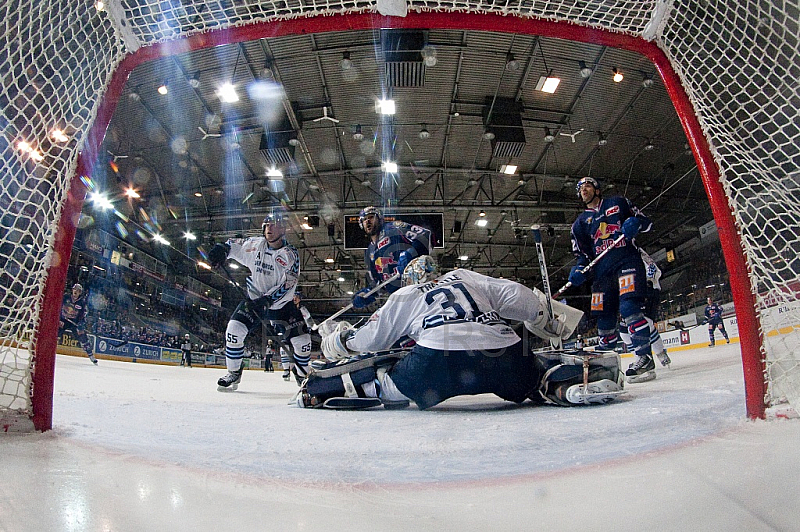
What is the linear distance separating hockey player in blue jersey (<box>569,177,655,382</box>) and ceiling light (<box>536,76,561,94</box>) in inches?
181

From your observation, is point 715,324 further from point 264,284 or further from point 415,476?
point 415,476

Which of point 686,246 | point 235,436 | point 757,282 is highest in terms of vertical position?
point 686,246

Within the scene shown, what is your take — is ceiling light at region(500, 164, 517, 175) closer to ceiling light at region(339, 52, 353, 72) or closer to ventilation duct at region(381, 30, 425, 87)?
ventilation duct at region(381, 30, 425, 87)

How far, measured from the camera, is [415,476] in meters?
0.88

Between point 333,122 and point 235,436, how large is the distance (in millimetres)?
8154

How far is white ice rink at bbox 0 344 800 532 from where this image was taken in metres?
0.62

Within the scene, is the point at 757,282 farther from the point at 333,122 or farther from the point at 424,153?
the point at 424,153

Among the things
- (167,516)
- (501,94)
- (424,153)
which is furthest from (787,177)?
(424,153)

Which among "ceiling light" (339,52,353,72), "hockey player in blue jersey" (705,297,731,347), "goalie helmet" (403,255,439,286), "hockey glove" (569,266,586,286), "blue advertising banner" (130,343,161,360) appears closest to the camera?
"goalie helmet" (403,255,439,286)

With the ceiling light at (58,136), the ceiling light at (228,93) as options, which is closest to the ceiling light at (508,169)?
the ceiling light at (228,93)

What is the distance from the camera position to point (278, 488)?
0.79 metres

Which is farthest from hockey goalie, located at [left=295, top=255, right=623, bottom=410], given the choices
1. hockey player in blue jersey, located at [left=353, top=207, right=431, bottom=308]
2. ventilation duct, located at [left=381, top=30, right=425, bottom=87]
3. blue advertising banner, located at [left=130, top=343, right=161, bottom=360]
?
blue advertising banner, located at [left=130, top=343, right=161, bottom=360]

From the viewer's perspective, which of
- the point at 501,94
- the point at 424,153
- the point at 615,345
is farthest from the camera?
the point at 424,153

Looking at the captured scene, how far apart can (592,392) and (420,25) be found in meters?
1.58
